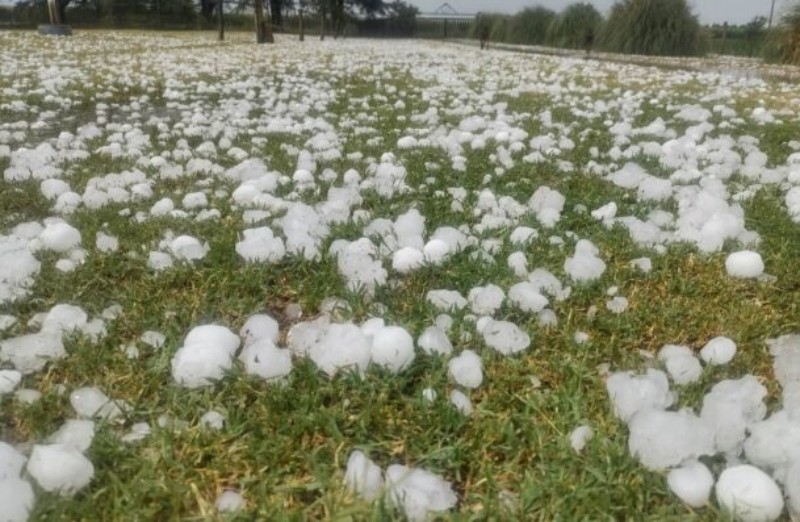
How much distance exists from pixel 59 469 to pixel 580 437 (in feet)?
3.63

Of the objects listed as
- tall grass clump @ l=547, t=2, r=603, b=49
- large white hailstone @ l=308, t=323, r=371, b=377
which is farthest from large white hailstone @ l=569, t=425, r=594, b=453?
tall grass clump @ l=547, t=2, r=603, b=49

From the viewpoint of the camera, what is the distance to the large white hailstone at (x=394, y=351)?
1.59m

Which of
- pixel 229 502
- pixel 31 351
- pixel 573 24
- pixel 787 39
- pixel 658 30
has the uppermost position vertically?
pixel 573 24

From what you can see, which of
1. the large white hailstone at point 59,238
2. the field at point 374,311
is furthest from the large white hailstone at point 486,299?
the large white hailstone at point 59,238

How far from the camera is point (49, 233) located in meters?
2.30

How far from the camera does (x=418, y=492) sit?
121 centimetres

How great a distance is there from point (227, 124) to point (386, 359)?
3.96m

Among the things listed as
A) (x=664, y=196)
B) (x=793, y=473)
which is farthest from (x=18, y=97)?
(x=793, y=473)

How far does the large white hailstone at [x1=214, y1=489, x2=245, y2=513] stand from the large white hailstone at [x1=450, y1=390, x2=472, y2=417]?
0.55 meters

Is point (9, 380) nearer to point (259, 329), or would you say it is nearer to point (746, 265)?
point (259, 329)

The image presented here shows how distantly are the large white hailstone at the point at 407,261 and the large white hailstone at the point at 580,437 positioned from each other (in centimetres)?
91

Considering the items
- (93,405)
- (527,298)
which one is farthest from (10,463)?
(527,298)

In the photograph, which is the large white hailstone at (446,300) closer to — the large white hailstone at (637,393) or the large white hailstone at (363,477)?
the large white hailstone at (637,393)

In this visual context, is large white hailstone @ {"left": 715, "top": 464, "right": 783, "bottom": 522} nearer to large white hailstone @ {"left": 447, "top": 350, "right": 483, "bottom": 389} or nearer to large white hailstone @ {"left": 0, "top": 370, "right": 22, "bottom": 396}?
large white hailstone @ {"left": 447, "top": 350, "right": 483, "bottom": 389}
